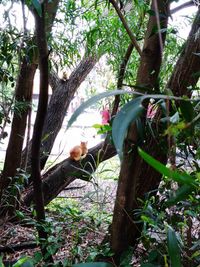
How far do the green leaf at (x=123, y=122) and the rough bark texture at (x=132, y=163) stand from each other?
0.30 metres

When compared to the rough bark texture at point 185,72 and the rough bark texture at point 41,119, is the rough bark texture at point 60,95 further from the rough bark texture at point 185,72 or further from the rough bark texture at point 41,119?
the rough bark texture at point 185,72

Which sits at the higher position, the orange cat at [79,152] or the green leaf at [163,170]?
the green leaf at [163,170]

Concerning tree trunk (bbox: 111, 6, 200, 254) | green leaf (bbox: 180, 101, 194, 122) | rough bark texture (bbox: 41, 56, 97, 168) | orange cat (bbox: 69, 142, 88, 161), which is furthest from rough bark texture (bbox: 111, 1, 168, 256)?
rough bark texture (bbox: 41, 56, 97, 168)

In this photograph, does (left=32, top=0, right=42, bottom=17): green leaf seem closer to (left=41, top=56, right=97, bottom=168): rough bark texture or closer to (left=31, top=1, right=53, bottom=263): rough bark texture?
(left=31, top=1, right=53, bottom=263): rough bark texture

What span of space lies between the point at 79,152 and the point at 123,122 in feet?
5.55

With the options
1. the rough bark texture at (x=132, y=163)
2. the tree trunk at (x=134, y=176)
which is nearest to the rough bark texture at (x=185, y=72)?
the tree trunk at (x=134, y=176)

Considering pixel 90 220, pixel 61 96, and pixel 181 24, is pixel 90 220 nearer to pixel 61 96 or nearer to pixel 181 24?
pixel 181 24

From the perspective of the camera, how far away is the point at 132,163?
2.41 feet

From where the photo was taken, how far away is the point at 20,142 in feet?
5.71

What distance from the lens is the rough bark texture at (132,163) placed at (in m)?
0.73

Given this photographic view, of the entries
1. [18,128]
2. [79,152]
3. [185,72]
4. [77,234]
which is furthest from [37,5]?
[79,152]

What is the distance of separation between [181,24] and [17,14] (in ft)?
2.38

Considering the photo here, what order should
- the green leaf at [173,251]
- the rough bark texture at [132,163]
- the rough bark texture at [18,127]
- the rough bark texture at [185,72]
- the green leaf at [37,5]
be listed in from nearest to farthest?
1. the green leaf at [173,251]
2. the green leaf at [37,5]
3. the rough bark texture at [132,163]
4. the rough bark texture at [185,72]
5. the rough bark texture at [18,127]

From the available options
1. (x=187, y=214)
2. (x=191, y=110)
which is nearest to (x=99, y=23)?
(x=187, y=214)
